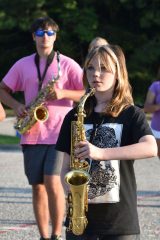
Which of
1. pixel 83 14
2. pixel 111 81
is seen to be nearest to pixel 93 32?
pixel 83 14

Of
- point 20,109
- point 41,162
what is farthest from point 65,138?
point 20,109

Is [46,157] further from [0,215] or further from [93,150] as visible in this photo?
[93,150]

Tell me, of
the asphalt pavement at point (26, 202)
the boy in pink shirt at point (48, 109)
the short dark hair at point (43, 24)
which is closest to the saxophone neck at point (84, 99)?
the boy in pink shirt at point (48, 109)

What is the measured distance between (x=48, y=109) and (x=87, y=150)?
8.32 feet

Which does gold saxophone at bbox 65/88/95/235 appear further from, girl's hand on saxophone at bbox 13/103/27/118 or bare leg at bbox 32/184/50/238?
girl's hand on saxophone at bbox 13/103/27/118

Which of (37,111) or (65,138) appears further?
(37,111)

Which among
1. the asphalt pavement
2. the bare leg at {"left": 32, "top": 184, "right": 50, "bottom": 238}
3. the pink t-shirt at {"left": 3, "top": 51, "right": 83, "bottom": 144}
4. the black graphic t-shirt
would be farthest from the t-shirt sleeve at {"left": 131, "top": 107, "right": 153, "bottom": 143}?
the asphalt pavement

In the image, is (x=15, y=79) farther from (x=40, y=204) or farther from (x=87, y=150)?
(x=87, y=150)

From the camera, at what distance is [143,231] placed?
6.95 metres

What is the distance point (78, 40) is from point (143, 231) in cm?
→ 3045

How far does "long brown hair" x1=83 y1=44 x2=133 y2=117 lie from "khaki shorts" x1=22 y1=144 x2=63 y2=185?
198 centimetres

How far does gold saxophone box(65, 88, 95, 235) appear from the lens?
150 inches

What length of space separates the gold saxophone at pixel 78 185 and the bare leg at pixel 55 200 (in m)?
2.07

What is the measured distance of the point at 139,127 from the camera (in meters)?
3.94
